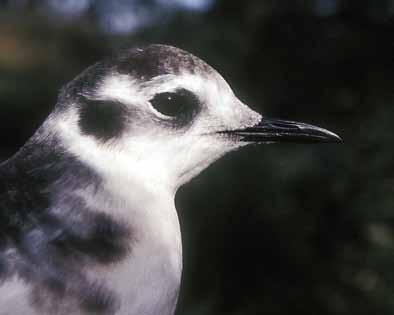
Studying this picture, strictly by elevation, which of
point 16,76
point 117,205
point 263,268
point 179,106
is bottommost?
point 16,76

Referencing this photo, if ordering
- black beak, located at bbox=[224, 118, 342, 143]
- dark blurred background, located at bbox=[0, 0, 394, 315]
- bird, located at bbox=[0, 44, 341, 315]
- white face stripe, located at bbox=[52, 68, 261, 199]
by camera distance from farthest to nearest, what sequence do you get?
dark blurred background, located at bbox=[0, 0, 394, 315] < black beak, located at bbox=[224, 118, 342, 143] < white face stripe, located at bbox=[52, 68, 261, 199] < bird, located at bbox=[0, 44, 341, 315]

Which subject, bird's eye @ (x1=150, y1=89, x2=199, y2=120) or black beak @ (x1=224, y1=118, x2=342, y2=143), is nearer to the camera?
bird's eye @ (x1=150, y1=89, x2=199, y2=120)

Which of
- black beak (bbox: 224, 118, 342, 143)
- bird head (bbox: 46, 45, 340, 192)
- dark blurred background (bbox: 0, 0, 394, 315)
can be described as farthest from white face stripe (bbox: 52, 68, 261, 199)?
dark blurred background (bbox: 0, 0, 394, 315)

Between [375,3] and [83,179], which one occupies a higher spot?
[83,179]

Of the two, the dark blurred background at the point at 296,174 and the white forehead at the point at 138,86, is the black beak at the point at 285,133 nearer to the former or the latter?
the white forehead at the point at 138,86

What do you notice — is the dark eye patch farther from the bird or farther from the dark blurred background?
the dark blurred background

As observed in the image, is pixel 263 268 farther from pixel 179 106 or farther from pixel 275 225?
pixel 179 106

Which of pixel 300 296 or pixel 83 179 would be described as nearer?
pixel 83 179

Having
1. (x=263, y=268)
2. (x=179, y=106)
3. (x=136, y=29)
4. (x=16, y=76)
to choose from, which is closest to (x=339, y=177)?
(x=263, y=268)

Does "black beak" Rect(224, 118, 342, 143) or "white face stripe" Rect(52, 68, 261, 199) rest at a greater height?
"white face stripe" Rect(52, 68, 261, 199)
